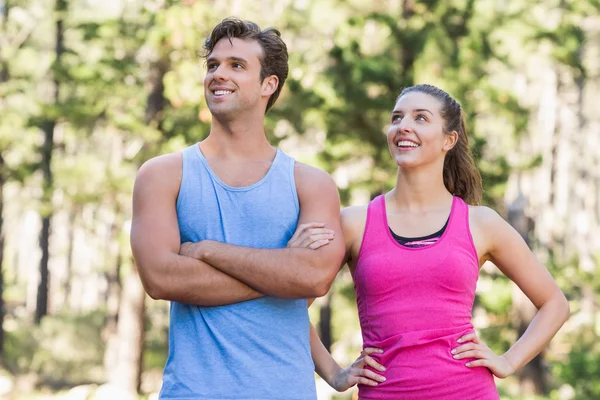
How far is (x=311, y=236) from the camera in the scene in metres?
3.48

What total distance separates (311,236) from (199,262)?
0.42m

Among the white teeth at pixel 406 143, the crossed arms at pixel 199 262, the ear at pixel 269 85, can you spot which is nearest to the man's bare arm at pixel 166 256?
the crossed arms at pixel 199 262

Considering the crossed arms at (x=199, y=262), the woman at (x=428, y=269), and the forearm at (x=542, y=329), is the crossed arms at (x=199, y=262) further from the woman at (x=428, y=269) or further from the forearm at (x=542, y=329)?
the forearm at (x=542, y=329)

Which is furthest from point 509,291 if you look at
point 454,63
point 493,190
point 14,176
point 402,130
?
point 402,130

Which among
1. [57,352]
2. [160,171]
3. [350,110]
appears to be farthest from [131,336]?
[160,171]

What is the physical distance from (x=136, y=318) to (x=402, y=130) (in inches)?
428

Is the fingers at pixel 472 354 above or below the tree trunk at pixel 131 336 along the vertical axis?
above

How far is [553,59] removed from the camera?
16.7 meters

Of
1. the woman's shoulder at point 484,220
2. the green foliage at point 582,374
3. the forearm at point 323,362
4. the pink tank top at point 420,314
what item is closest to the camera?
the pink tank top at point 420,314

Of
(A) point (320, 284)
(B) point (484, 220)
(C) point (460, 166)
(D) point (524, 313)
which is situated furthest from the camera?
(D) point (524, 313)

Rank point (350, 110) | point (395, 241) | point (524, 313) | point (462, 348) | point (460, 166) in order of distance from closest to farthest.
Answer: point (462, 348)
point (395, 241)
point (460, 166)
point (350, 110)
point (524, 313)

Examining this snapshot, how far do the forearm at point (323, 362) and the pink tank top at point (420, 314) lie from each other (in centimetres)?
29

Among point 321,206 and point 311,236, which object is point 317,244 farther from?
point 321,206

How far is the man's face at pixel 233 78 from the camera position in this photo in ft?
11.6
